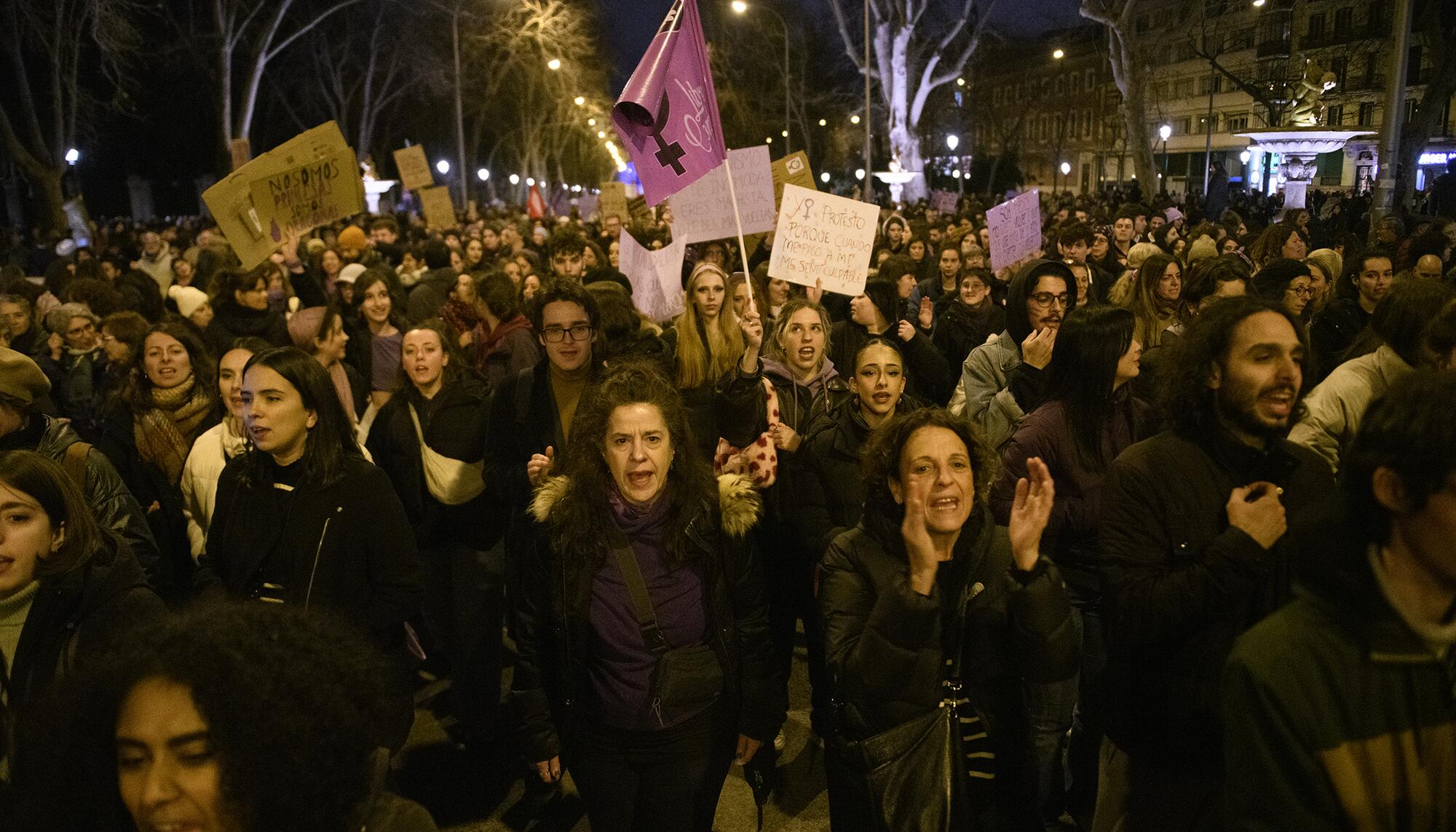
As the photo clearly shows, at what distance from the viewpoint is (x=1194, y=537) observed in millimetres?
2684

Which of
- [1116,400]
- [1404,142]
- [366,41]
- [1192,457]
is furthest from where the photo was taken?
[366,41]

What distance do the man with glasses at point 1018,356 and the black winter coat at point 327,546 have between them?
105 inches

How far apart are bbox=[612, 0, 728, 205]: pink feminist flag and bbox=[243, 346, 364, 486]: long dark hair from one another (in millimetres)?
2700

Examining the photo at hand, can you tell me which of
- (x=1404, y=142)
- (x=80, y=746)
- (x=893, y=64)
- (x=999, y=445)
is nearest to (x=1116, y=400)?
(x=999, y=445)

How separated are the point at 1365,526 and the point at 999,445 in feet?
10.5

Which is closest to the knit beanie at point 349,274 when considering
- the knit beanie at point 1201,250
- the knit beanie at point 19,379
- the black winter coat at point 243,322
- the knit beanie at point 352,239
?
the black winter coat at point 243,322

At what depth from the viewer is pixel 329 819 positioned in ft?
6.23

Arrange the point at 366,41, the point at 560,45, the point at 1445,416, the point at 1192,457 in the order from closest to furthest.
A: the point at 1445,416
the point at 1192,457
the point at 560,45
the point at 366,41

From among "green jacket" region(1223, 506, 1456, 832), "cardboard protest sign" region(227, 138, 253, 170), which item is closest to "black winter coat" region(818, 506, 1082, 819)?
"green jacket" region(1223, 506, 1456, 832)

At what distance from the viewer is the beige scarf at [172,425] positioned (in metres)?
4.82

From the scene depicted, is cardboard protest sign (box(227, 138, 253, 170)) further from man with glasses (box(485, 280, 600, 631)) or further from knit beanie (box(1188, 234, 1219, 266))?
knit beanie (box(1188, 234, 1219, 266))

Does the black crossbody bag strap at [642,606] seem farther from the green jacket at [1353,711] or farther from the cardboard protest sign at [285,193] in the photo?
the cardboard protest sign at [285,193]

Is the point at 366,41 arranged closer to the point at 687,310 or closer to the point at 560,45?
the point at 560,45

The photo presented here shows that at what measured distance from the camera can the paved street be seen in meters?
4.36
